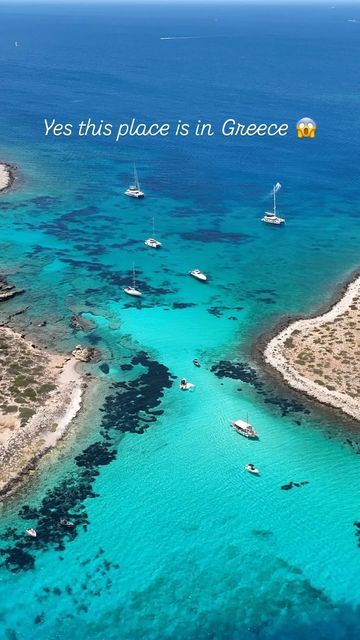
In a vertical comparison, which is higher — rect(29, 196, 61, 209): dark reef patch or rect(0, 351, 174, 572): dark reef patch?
rect(29, 196, 61, 209): dark reef patch

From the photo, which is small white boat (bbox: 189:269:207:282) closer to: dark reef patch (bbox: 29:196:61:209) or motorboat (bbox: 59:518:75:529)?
dark reef patch (bbox: 29:196:61:209)

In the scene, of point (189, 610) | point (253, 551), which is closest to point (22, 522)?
point (189, 610)

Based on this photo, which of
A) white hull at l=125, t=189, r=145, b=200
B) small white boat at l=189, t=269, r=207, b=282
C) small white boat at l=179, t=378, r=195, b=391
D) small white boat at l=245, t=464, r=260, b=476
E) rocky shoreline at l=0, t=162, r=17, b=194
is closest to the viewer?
small white boat at l=245, t=464, r=260, b=476

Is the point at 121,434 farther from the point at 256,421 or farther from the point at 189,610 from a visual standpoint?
the point at 189,610

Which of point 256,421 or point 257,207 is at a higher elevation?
point 257,207

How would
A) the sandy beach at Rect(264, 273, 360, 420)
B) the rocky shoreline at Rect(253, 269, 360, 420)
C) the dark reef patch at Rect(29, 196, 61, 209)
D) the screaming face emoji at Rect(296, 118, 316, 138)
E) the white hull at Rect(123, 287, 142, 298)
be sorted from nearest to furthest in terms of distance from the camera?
the rocky shoreline at Rect(253, 269, 360, 420) < the sandy beach at Rect(264, 273, 360, 420) < the white hull at Rect(123, 287, 142, 298) < the dark reef patch at Rect(29, 196, 61, 209) < the screaming face emoji at Rect(296, 118, 316, 138)

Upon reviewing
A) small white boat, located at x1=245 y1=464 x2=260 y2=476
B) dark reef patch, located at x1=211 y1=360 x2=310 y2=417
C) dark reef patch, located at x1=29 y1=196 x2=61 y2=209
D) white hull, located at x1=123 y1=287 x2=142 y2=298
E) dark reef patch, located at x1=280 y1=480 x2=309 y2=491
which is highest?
dark reef patch, located at x1=29 y1=196 x2=61 y2=209

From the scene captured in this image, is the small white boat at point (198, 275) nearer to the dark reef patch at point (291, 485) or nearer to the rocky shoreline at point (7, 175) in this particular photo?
the dark reef patch at point (291, 485)

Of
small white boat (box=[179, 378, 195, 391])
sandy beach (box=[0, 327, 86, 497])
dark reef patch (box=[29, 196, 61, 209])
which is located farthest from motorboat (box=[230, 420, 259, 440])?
dark reef patch (box=[29, 196, 61, 209])
